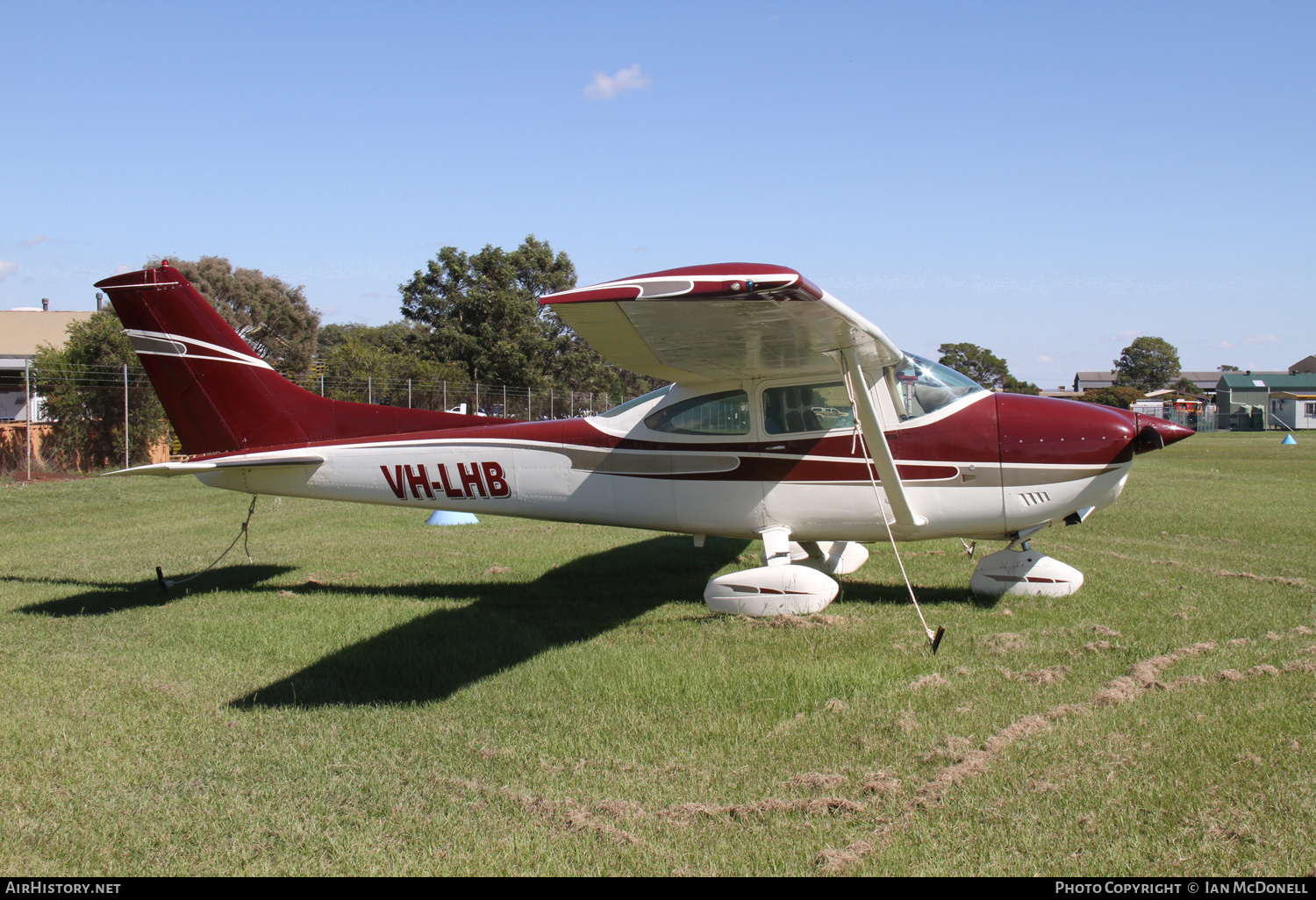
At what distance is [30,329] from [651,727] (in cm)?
4699

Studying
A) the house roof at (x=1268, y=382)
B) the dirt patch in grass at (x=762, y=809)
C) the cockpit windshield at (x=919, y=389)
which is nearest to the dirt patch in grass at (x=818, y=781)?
A: the dirt patch in grass at (x=762, y=809)

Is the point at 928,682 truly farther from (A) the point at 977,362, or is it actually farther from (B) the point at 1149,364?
(B) the point at 1149,364

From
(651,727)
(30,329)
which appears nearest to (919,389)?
(651,727)

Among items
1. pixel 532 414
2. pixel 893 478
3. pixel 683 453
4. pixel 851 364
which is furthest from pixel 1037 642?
pixel 532 414

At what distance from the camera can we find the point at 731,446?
23.6 ft

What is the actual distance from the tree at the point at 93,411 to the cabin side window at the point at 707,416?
1923 cm

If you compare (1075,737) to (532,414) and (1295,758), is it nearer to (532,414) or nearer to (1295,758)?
(1295,758)

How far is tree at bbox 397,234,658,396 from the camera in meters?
41.8

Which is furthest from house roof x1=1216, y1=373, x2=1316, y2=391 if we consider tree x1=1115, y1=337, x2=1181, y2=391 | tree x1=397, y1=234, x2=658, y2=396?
tree x1=397, y1=234, x2=658, y2=396

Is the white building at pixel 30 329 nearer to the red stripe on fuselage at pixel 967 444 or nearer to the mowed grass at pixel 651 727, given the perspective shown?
the mowed grass at pixel 651 727

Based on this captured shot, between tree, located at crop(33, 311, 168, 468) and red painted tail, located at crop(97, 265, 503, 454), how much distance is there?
50.9 ft

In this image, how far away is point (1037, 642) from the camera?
5793 millimetres

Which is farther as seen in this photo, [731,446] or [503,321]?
[503,321]

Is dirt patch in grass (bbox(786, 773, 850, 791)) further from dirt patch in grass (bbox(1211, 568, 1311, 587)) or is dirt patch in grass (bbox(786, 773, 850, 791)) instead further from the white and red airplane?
dirt patch in grass (bbox(1211, 568, 1311, 587))
